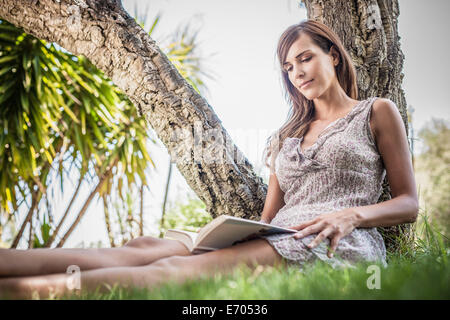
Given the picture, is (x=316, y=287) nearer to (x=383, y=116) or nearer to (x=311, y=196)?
(x=311, y=196)

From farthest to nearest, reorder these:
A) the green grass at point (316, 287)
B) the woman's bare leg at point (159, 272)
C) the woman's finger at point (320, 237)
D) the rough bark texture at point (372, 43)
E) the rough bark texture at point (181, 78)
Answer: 1. the rough bark texture at point (372, 43)
2. the rough bark texture at point (181, 78)
3. the woman's finger at point (320, 237)
4. the woman's bare leg at point (159, 272)
5. the green grass at point (316, 287)

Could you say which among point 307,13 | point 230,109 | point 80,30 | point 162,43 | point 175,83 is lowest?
point 175,83

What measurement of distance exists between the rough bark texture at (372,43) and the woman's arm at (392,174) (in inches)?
19.5

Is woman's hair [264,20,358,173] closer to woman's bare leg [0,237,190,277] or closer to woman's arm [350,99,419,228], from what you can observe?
woman's arm [350,99,419,228]

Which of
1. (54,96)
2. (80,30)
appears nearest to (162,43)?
(54,96)

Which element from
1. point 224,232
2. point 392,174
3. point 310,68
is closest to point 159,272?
point 224,232

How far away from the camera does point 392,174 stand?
1303 mm

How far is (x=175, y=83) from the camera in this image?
68.7 inches

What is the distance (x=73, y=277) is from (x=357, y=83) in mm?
1621

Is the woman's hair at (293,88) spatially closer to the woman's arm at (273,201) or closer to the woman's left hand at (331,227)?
the woman's arm at (273,201)

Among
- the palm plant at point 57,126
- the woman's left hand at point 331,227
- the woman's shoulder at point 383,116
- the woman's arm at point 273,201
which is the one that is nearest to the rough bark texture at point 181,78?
the woman's arm at point 273,201

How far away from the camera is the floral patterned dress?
4.24 feet

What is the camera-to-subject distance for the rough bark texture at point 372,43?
1.85 m
